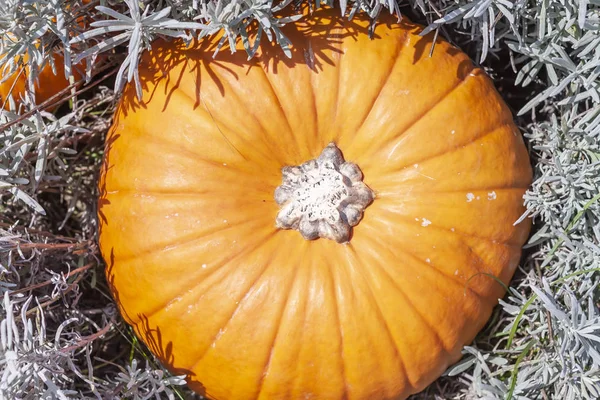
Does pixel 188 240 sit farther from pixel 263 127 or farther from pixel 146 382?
pixel 146 382

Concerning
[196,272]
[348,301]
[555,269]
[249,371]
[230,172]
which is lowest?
[555,269]

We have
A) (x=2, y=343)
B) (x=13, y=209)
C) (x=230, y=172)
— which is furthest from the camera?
(x=13, y=209)

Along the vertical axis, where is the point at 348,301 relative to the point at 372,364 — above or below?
above

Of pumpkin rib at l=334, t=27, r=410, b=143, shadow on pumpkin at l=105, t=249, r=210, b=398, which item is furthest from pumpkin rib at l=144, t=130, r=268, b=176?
shadow on pumpkin at l=105, t=249, r=210, b=398

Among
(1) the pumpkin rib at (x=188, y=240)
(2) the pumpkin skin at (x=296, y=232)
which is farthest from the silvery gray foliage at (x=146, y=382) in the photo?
(1) the pumpkin rib at (x=188, y=240)

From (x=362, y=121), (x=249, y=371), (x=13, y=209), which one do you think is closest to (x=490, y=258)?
(x=362, y=121)

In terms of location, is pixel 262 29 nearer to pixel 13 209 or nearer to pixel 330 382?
pixel 330 382

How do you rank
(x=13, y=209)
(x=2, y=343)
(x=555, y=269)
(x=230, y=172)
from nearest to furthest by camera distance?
(x=2, y=343), (x=230, y=172), (x=555, y=269), (x=13, y=209)
